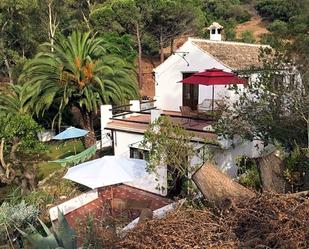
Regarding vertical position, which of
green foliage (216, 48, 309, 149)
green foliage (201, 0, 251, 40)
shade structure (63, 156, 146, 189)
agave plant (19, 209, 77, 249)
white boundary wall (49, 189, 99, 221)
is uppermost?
green foliage (201, 0, 251, 40)

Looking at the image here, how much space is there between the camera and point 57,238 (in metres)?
7.51

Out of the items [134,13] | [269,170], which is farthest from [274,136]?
[134,13]

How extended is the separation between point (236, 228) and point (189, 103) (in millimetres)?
18007

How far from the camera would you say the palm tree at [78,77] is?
2195 cm

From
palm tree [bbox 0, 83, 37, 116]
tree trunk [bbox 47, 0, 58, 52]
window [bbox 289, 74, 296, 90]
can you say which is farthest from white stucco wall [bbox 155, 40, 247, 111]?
tree trunk [bbox 47, 0, 58, 52]

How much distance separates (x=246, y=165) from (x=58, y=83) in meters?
13.3

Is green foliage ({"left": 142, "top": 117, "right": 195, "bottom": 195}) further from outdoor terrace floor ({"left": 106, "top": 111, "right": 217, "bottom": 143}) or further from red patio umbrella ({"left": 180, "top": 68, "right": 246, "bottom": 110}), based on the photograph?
red patio umbrella ({"left": 180, "top": 68, "right": 246, "bottom": 110})

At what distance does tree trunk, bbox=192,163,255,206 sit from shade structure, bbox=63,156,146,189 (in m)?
6.66

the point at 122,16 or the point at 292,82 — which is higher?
the point at 122,16

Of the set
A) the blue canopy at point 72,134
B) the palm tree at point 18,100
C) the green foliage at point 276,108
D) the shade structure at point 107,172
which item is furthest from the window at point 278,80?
the palm tree at point 18,100

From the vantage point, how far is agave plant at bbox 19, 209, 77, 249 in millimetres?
7102

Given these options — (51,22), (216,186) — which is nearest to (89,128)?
(216,186)

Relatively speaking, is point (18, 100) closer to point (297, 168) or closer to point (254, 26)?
point (297, 168)

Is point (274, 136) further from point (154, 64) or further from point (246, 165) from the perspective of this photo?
point (154, 64)
